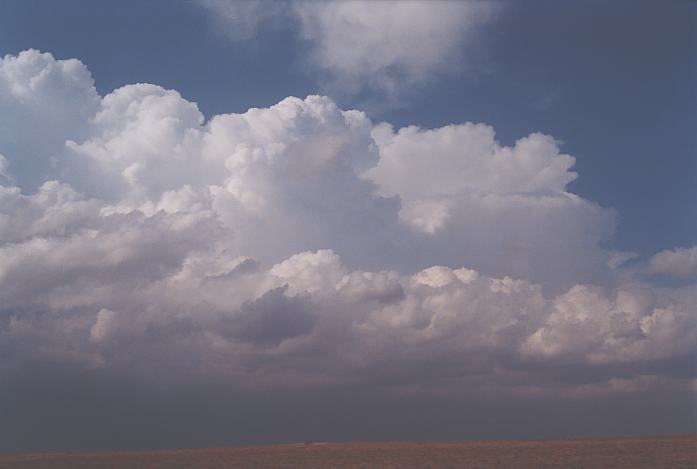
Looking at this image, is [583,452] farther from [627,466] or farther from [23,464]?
[23,464]

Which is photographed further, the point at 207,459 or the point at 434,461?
the point at 207,459

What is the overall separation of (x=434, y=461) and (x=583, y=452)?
26692mm

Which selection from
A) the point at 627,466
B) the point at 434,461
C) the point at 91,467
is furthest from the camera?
the point at 91,467

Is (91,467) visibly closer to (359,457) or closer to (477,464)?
(359,457)

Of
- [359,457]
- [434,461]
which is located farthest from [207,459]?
[434,461]

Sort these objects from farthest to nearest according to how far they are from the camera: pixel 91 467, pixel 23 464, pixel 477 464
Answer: pixel 23 464 → pixel 91 467 → pixel 477 464

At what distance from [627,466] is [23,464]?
100225mm

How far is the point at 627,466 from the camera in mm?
91312

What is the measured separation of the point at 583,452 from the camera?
114188 millimetres

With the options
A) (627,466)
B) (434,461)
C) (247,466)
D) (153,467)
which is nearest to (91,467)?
(153,467)

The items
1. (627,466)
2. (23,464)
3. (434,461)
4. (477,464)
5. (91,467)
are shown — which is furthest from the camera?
(23,464)

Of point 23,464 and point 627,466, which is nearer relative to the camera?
point 627,466

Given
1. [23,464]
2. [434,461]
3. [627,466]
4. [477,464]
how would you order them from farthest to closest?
[23,464] < [434,461] < [477,464] < [627,466]

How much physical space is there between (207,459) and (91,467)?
19.8 metres
